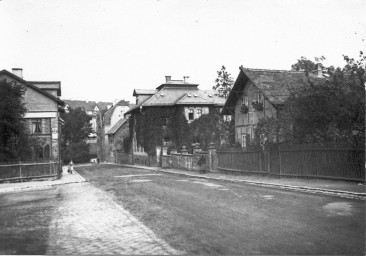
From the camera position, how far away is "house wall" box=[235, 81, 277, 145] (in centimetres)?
2809

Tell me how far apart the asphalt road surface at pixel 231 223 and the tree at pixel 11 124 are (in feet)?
38.6

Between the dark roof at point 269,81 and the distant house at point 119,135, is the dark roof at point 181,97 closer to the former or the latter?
the dark roof at point 269,81

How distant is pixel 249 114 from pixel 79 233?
24.8 m

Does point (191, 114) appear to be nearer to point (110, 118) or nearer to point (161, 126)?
point (161, 126)

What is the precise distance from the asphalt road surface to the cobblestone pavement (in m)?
0.08

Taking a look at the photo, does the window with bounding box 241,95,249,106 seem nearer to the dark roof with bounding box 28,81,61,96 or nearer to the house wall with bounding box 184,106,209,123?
the house wall with bounding box 184,106,209,123

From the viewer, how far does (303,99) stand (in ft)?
59.3

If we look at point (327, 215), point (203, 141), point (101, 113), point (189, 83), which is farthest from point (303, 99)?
point (101, 113)

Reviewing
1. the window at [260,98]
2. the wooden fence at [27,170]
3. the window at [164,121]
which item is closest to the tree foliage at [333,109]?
the window at [260,98]

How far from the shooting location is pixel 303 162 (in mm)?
17781

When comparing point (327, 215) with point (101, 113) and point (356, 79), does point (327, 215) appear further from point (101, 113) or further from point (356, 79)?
point (101, 113)

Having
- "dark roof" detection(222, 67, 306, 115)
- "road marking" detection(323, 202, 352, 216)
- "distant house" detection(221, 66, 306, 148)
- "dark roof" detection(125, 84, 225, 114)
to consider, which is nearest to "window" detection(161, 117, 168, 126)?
"dark roof" detection(125, 84, 225, 114)

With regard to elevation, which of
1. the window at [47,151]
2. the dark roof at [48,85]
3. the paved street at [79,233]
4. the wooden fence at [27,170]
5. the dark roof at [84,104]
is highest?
the dark roof at [84,104]

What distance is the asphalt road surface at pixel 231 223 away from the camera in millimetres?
6238
